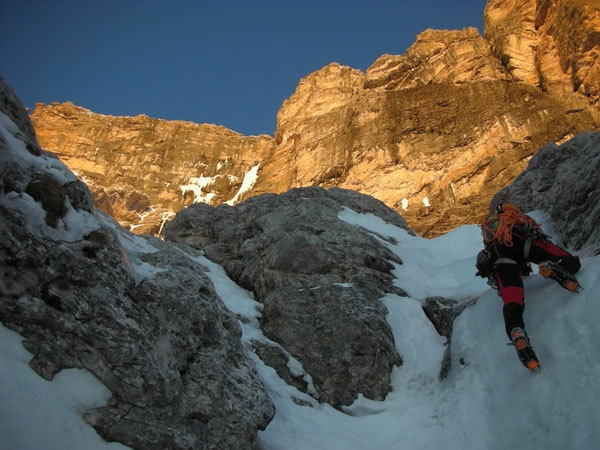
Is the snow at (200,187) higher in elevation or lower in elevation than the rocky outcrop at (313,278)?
higher

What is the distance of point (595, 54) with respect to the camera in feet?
174

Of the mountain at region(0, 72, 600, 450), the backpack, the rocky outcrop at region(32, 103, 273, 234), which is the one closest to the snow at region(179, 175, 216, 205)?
the rocky outcrop at region(32, 103, 273, 234)

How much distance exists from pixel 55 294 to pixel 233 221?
16.8 m

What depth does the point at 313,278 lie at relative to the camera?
14664 millimetres

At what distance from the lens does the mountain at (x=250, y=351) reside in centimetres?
536

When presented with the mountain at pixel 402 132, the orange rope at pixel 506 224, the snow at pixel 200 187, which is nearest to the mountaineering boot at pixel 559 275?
the orange rope at pixel 506 224

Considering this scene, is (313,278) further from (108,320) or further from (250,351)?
(108,320)

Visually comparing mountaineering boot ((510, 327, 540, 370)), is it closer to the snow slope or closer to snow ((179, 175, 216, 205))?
the snow slope

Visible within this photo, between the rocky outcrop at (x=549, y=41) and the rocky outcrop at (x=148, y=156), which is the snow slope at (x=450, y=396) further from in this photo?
the rocky outcrop at (x=148, y=156)

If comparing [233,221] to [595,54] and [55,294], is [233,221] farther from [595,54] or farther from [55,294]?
[595,54]

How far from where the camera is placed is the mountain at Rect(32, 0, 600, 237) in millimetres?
51438

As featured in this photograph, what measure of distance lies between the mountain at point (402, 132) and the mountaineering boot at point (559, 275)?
3743cm

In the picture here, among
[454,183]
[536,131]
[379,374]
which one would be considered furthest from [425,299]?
[536,131]

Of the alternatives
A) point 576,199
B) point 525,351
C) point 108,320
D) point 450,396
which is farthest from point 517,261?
point 108,320
